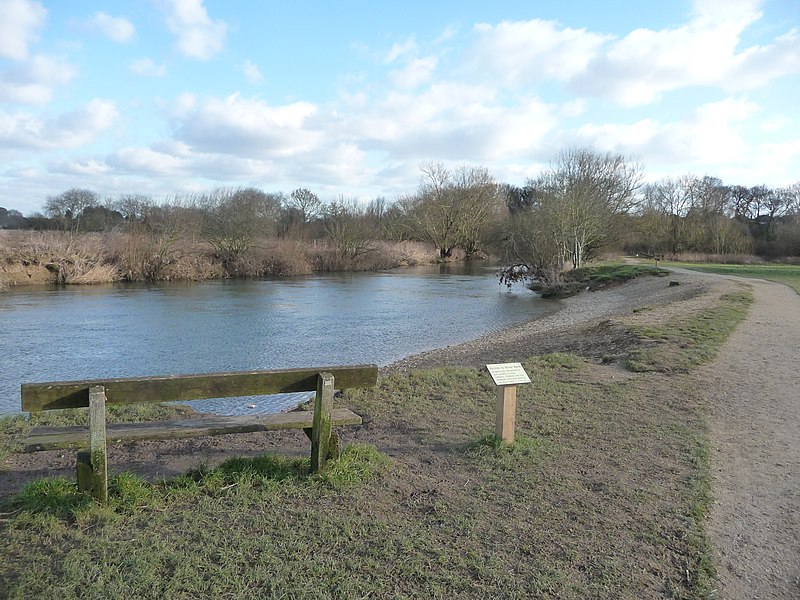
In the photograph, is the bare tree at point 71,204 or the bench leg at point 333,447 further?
the bare tree at point 71,204

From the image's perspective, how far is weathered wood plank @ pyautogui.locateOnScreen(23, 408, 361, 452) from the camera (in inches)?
166

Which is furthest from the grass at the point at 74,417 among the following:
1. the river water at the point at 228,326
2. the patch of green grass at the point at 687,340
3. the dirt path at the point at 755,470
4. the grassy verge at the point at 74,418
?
the patch of green grass at the point at 687,340

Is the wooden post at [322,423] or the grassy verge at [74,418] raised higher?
the wooden post at [322,423]

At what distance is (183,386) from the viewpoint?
4.25 metres

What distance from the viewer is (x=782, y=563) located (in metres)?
3.76

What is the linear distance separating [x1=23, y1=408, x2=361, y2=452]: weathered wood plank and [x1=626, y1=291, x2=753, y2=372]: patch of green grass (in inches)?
263

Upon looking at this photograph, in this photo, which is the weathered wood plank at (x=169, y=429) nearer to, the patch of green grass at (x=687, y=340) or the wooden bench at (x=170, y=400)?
the wooden bench at (x=170, y=400)

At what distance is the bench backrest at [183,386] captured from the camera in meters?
3.96

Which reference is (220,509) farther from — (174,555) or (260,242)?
(260,242)

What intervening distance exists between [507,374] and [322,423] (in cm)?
177

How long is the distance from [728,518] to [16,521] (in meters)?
4.82

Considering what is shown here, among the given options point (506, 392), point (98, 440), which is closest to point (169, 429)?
point (98, 440)

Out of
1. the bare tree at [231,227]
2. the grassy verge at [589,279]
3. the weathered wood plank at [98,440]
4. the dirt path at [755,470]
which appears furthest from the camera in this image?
the bare tree at [231,227]

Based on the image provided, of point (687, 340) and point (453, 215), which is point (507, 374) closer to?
point (687, 340)
